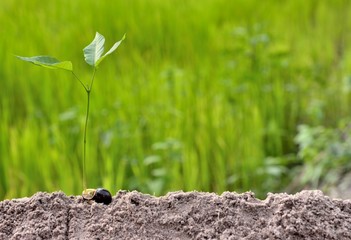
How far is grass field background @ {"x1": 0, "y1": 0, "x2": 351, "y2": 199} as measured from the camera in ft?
9.86

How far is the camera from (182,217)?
4.19 feet

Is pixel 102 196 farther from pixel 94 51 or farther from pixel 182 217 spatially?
pixel 94 51

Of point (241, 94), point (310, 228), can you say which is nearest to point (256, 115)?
point (241, 94)

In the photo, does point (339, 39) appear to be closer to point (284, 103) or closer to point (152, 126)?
point (284, 103)

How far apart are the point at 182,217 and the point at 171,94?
226 cm

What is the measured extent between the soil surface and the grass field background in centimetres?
145

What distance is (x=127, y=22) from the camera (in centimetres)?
447

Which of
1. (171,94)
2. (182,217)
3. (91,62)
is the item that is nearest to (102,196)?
(182,217)

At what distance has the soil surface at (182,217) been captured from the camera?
4.06ft

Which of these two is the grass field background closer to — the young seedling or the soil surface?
the young seedling

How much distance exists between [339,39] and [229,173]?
1649 millimetres

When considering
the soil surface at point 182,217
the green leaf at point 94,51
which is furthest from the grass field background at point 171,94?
the soil surface at point 182,217

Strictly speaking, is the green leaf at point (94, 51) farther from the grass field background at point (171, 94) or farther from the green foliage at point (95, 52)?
the grass field background at point (171, 94)

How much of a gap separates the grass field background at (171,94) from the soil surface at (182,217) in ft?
4.75
